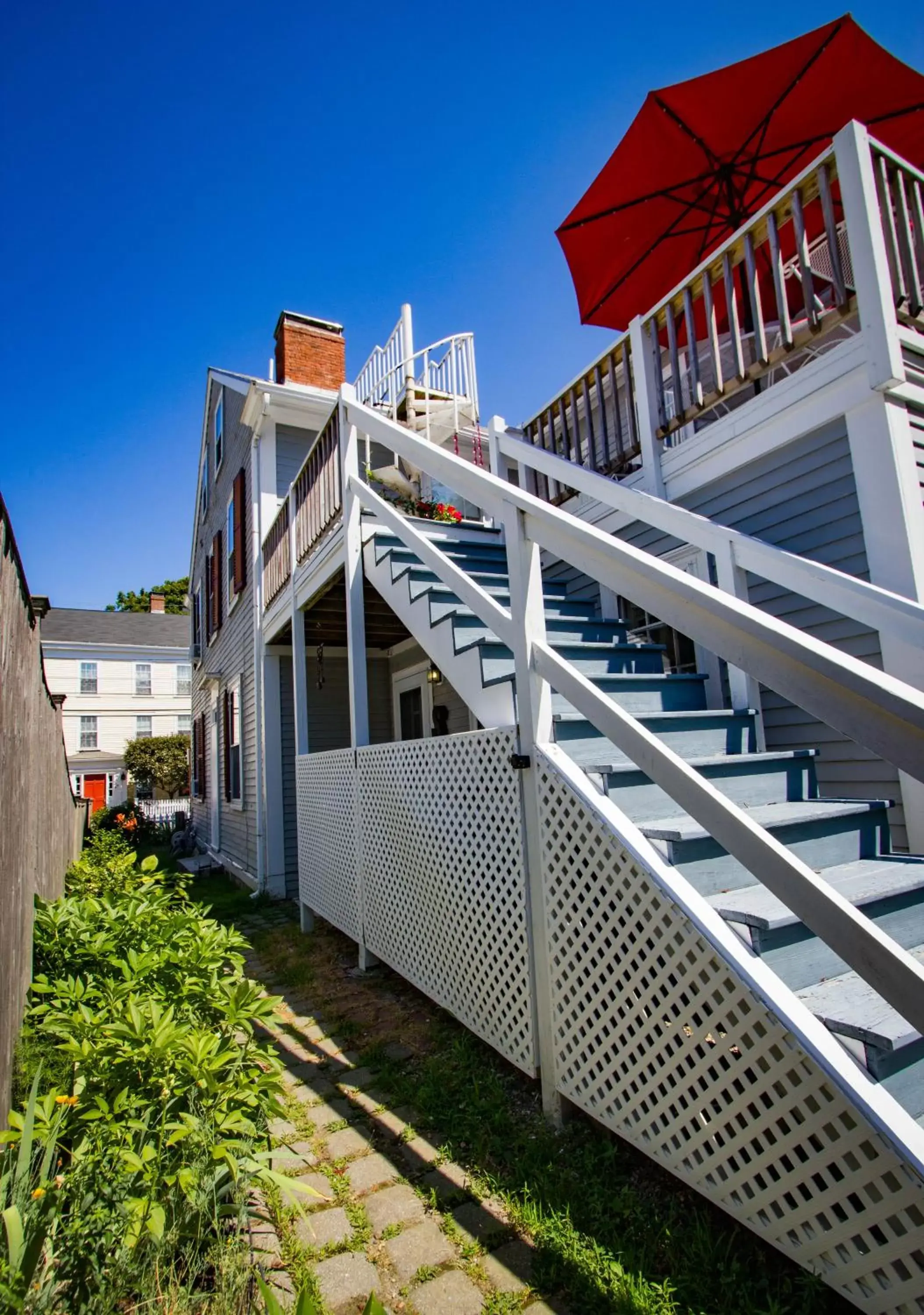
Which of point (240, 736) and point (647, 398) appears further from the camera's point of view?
point (240, 736)

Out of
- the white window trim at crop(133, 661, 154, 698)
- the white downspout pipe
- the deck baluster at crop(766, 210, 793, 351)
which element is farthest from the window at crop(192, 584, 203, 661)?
the white window trim at crop(133, 661, 154, 698)

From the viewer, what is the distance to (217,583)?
12.0 m

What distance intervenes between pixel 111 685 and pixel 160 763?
4691 millimetres

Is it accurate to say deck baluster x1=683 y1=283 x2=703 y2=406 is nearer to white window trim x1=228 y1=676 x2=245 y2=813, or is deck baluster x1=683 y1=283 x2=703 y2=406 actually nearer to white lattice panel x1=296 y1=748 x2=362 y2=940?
white lattice panel x1=296 y1=748 x2=362 y2=940

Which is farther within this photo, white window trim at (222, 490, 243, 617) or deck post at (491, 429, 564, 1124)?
white window trim at (222, 490, 243, 617)

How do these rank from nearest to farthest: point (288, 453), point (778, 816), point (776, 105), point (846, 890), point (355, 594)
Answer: point (846, 890) → point (778, 816) → point (776, 105) → point (355, 594) → point (288, 453)

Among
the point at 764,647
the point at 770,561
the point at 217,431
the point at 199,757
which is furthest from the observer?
the point at 199,757

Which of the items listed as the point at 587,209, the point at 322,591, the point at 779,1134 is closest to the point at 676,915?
the point at 779,1134

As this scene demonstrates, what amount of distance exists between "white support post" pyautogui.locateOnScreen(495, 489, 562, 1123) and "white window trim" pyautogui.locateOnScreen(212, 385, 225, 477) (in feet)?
34.8

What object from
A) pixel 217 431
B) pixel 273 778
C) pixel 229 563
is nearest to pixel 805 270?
pixel 273 778

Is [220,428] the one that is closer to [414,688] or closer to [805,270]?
[414,688]

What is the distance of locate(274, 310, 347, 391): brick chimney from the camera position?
31.2 feet

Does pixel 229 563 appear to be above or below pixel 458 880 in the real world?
above

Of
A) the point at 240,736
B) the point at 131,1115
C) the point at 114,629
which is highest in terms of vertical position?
the point at 114,629
